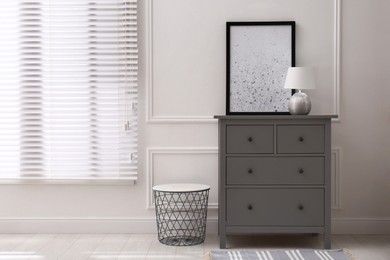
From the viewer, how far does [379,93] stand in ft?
13.3

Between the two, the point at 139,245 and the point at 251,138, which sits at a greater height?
the point at 251,138

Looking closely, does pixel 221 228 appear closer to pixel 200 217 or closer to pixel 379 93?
pixel 200 217

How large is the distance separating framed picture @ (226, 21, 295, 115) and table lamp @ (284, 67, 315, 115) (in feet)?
0.75

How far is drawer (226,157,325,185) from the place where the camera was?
356 centimetres

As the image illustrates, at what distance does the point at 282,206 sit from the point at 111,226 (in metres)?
1.27

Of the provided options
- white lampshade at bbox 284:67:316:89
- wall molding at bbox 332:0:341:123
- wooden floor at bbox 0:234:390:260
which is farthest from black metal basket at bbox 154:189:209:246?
wall molding at bbox 332:0:341:123

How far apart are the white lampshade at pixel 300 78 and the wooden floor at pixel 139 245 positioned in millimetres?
1052

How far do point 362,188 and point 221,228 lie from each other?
115 centimetres

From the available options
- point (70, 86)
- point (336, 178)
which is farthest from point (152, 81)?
point (336, 178)

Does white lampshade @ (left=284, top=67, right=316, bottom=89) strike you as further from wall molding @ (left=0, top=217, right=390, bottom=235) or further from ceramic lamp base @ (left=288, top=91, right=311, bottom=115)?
wall molding @ (left=0, top=217, right=390, bottom=235)

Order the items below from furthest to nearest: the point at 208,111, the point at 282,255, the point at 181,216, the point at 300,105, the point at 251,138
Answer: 1. the point at 208,111
2. the point at 181,216
3. the point at 300,105
4. the point at 251,138
5. the point at 282,255

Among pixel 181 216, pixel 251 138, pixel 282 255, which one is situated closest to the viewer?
pixel 282 255

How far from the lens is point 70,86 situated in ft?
13.2

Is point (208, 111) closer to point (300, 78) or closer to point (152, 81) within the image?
point (152, 81)
